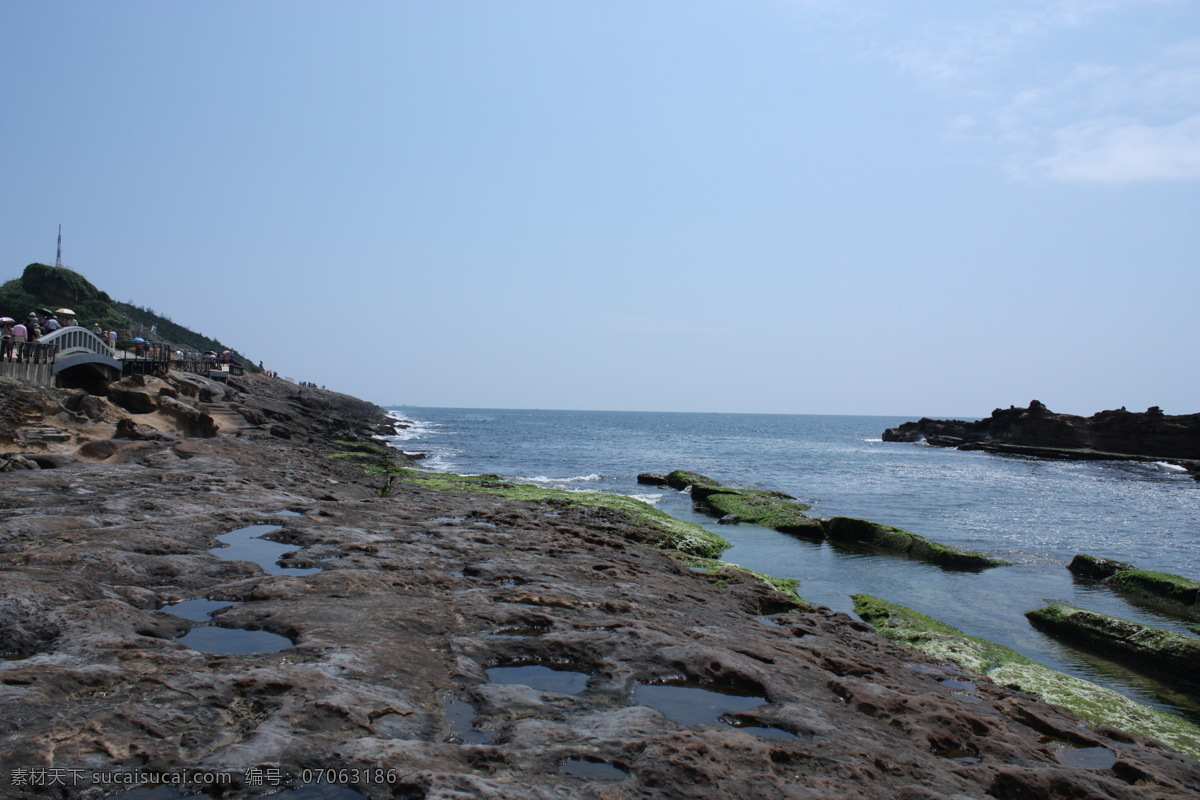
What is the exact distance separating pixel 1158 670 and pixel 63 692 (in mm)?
18151

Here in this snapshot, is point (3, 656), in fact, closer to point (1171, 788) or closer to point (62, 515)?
point (62, 515)

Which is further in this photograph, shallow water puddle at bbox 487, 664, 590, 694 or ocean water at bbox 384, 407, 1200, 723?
ocean water at bbox 384, 407, 1200, 723

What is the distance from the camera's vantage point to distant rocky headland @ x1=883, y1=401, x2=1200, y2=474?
265ft

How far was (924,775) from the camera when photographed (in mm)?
6801

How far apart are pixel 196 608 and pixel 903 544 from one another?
72.6 ft

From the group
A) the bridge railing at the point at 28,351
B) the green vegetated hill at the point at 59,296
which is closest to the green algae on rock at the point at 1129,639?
the bridge railing at the point at 28,351

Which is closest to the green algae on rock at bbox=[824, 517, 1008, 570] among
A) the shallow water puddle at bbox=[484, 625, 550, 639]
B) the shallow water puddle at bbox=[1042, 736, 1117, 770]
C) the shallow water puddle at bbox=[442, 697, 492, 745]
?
the shallow water puddle at bbox=[1042, 736, 1117, 770]

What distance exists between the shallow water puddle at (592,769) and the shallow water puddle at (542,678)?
1804 mm

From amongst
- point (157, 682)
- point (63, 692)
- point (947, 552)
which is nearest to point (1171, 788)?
point (157, 682)

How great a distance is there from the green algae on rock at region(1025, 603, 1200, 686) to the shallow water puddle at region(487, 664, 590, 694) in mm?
12632

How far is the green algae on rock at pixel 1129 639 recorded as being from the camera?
13.4 meters

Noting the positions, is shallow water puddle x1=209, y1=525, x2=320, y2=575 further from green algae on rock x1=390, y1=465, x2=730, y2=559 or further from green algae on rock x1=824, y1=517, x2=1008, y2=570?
green algae on rock x1=824, y1=517, x2=1008, y2=570

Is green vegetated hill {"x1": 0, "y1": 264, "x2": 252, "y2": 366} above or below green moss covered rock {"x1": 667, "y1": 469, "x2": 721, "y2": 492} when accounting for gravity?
above

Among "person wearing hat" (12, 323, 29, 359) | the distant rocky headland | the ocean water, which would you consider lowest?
the ocean water
